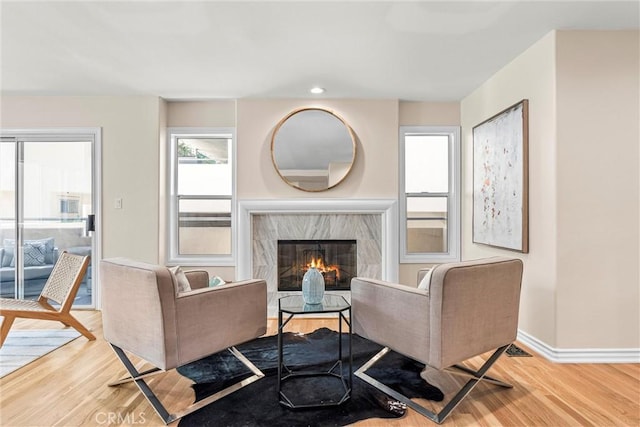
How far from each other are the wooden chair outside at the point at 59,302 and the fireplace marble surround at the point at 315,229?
4.88 ft

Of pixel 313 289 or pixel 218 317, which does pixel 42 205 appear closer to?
pixel 218 317

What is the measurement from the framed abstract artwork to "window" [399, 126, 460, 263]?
467 millimetres

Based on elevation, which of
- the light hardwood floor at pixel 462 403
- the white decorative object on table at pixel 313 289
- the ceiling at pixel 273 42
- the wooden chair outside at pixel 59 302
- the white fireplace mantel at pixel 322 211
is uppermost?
the ceiling at pixel 273 42

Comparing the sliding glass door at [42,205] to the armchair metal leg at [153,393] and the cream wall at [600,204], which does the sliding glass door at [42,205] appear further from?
the cream wall at [600,204]

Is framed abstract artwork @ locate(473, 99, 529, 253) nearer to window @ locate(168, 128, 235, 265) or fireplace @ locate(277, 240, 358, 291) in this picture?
fireplace @ locate(277, 240, 358, 291)

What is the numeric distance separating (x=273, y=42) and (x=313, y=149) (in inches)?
58.6

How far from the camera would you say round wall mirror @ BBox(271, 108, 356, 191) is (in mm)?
4051

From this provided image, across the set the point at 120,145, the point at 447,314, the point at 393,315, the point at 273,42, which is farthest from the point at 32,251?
the point at 447,314

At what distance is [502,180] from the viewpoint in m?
3.22

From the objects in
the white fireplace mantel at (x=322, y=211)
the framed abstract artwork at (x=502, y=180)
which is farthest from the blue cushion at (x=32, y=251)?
the framed abstract artwork at (x=502, y=180)

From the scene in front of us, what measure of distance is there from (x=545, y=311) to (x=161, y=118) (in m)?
4.10

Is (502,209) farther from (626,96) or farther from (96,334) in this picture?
(96,334)

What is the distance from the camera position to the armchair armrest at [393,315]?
6.23 feet

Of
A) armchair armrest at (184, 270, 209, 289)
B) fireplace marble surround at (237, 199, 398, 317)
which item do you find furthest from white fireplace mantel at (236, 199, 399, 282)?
armchair armrest at (184, 270, 209, 289)
